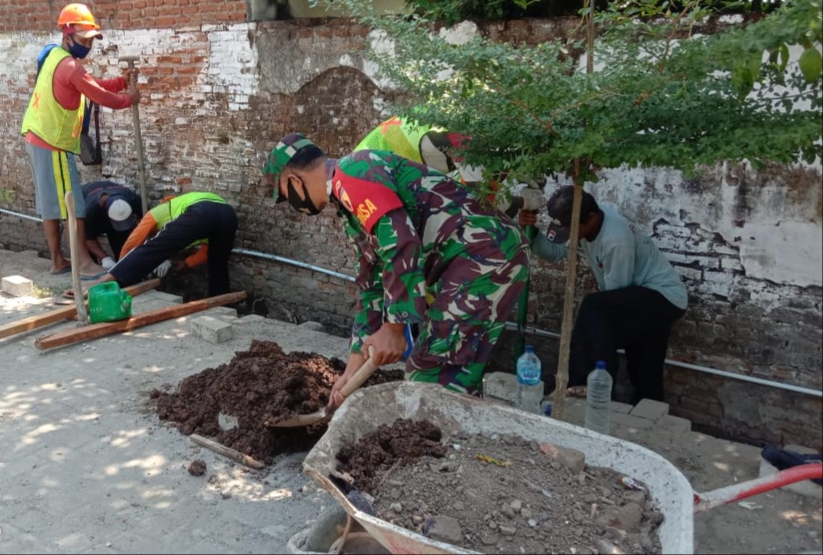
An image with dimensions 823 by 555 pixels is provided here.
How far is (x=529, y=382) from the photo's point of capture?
13.4 ft

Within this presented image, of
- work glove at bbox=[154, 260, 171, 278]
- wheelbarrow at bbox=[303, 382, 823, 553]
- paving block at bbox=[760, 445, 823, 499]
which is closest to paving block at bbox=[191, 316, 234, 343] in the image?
work glove at bbox=[154, 260, 171, 278]

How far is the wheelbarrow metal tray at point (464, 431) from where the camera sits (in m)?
2.58

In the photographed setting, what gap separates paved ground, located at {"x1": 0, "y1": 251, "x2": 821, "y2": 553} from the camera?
3248mm

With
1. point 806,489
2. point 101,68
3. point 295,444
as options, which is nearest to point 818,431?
point 806,489

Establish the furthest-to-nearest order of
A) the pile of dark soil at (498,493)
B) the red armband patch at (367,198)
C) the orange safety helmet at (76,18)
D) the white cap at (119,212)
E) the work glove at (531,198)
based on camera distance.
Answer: the white cap at (119,212)
the orange safety helmet at (76,18)
the work glove at (531,198)
the red armband patch at (367,198)
the pile of dark soil at (498,493)

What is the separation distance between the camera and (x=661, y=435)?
421cm

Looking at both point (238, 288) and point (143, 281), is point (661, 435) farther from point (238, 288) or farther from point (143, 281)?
point (143, 281)

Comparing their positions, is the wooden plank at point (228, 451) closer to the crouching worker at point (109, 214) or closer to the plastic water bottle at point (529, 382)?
the plastic water bottle at point (529, 382)

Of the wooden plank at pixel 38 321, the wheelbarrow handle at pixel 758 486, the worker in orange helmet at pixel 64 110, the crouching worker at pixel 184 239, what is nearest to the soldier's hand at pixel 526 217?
the wheelbarrow handle at pixel 758 486

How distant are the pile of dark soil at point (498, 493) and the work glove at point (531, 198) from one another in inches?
73.7

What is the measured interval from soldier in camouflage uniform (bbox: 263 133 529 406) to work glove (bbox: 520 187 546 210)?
85 cm

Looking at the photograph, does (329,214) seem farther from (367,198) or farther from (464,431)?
(464,431)

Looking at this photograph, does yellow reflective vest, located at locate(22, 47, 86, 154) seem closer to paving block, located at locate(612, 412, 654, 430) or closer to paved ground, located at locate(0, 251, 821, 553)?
paved ground, located at locate(0, 251, 821, 553)

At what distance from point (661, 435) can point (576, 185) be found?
162cm
